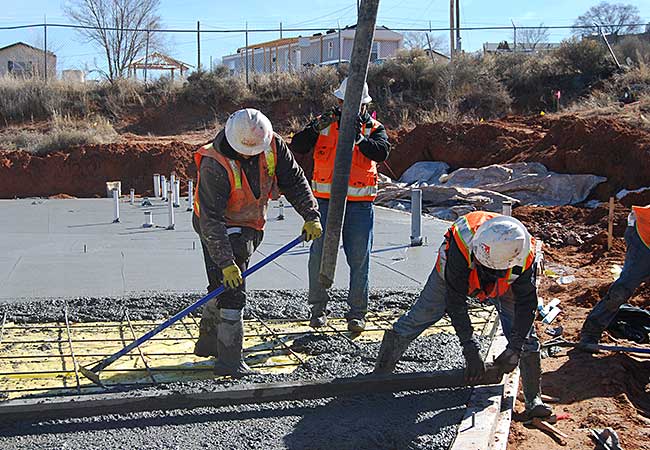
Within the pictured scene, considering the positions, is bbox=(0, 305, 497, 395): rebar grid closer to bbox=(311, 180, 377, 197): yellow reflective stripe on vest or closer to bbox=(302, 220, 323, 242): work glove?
bbox=(302, 220, 323, 242): work glove

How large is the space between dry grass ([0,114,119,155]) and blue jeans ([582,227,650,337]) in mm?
18616

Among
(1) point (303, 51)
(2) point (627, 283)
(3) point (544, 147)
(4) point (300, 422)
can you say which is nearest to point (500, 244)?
(4) point (300, 422)

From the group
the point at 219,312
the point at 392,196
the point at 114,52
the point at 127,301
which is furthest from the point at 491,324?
the point at 114,52

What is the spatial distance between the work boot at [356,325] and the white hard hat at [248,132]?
1583mm

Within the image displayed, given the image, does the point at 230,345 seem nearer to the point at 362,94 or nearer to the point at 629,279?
the point at 362,94

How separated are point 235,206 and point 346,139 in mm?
980

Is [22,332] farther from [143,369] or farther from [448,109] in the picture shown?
[448,109]

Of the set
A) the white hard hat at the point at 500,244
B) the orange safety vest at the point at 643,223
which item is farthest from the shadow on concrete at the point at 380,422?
the orange safety vest at the point at 643,223

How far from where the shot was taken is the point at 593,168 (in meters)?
14.3

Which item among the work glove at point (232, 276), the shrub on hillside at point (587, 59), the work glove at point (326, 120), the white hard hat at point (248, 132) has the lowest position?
the work glove at point (232, 276)

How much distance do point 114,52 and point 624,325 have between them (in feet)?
91.0

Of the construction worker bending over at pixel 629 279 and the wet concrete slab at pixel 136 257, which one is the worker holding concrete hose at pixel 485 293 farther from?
the wet concrete slab at pixel 136 257

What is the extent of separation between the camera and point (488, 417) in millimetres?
3613

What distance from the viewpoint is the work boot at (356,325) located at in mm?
5043
